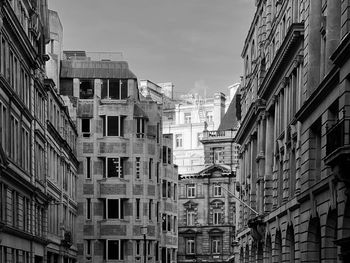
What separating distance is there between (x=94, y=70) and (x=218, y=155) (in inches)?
1886

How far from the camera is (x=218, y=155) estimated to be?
5084 inches

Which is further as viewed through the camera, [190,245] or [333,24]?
[190,245]

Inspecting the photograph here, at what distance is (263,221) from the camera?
55.0 metres

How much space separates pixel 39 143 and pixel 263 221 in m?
13.6

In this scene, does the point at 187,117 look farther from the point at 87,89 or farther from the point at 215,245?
the point at 87,89

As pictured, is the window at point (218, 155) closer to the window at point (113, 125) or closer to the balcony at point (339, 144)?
the window at point (113, 125)

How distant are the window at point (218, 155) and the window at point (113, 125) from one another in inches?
1869

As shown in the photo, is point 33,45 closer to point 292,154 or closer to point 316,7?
point 292,154

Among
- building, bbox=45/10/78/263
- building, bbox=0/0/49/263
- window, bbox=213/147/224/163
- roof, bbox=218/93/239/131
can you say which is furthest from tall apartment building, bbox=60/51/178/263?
roof, bbox=218/93/239/131

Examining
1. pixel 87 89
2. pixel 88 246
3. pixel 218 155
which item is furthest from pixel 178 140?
pixel 88 246

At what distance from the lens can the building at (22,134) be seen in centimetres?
4256

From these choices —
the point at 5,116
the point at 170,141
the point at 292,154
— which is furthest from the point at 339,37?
the point at 170,141

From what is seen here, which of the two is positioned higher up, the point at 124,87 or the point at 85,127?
the point at 124,87

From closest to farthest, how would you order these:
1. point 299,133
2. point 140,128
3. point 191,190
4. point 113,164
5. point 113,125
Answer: point 299,133
point 113,164
point 113,125
point 140,128
point 191,190
